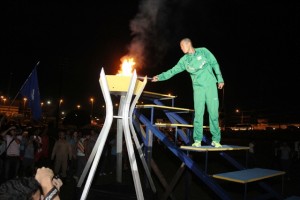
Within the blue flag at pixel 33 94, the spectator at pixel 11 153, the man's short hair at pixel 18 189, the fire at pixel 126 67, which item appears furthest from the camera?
the spectator at pixel 11 153

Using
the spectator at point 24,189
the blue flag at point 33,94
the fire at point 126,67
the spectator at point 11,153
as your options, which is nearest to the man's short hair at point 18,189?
the spectator at point 24,189

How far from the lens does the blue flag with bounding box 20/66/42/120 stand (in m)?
8.77

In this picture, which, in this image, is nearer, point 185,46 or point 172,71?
point 185,46

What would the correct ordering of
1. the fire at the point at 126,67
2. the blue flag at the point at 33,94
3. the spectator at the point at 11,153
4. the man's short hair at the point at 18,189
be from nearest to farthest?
the man's short hair at the point at 18,189 < the fire at the point at 126,67 < the blue flag at the point at 33,94 < the spectator at the point at 11,153

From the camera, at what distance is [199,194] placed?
9781 mm

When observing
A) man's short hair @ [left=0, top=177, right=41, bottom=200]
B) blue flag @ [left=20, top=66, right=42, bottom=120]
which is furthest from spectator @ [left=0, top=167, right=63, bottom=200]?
blue flag @ [left=20, top=66, right=42, bottom=120]

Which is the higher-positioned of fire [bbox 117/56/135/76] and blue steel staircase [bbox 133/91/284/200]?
fire [bbox 117/56/135/76]

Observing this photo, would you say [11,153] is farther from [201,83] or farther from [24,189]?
[24,189]

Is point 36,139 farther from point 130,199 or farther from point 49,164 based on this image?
point 130,199

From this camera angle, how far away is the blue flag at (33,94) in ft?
28.8

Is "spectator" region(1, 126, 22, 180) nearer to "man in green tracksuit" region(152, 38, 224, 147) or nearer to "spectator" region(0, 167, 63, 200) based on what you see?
"man in green tracksuit" region(152, 38, 224, 147)

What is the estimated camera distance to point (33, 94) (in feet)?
29.5

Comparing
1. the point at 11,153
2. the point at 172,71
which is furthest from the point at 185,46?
the point at 11,153

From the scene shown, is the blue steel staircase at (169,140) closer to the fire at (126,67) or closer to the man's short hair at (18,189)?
the fire at (126,67)
